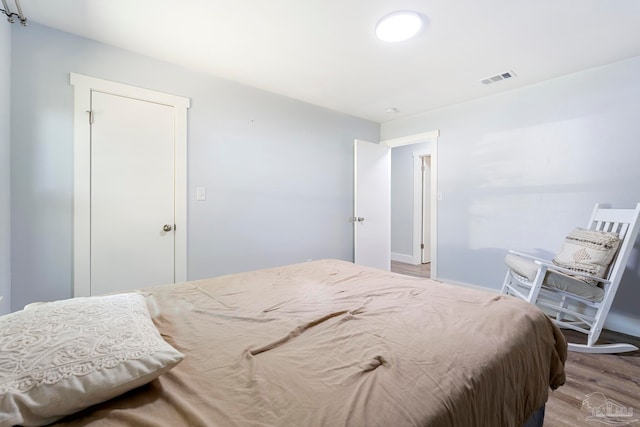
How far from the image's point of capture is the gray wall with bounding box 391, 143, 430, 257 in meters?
5.43

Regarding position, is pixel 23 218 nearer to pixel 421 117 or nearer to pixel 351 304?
pixel 351 304

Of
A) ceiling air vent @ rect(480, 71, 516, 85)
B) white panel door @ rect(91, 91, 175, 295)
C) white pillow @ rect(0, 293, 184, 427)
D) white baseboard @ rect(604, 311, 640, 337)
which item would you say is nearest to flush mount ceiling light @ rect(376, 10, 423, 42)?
ceiling air vent @ rect(480, 71, 516, 85)

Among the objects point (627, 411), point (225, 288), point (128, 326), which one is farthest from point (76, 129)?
point (627, 411)

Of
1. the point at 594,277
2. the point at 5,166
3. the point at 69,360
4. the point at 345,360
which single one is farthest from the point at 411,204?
the point at 69,360

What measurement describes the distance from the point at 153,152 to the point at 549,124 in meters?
3.71

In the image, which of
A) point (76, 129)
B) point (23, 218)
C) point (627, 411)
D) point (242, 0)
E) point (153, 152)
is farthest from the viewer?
point (153, 152)

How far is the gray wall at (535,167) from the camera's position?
2418 mm

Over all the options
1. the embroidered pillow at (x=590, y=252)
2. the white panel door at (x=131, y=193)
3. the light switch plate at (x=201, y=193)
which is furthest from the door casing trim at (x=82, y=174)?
the embroidered pillow at (x=590, y=252)

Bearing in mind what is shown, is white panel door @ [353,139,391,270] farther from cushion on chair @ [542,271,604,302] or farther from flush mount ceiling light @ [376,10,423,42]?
cushion on chair @ [542,271,604,302]

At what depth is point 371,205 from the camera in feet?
13.0

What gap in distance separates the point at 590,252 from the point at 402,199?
349 cm

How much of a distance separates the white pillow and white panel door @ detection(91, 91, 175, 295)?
1.66m

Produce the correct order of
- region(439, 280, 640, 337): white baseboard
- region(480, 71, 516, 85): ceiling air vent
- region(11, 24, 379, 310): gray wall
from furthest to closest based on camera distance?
region(480, 71, 516, 85): ceiling air vent → region(439, 280, 640, 337): white baseboard → region(11, 24, 379, 310): gray wall

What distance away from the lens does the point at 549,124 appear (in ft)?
9.16
